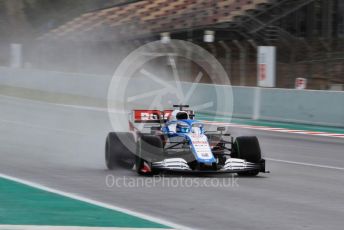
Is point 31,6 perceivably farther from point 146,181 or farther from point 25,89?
point 146,181

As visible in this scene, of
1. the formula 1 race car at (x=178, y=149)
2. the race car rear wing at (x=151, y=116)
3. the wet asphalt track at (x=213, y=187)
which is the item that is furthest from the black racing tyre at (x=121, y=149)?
the race car rear wing at (x=151, y=116)

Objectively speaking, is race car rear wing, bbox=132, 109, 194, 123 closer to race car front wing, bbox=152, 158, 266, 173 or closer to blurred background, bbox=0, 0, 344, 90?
race car front wing, bbox=152, 158, 266, 173

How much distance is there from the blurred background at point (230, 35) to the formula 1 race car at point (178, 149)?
17.3 metres

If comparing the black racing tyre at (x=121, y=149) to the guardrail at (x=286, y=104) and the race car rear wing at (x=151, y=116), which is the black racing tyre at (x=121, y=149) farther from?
the guardrail at (x=286, y=104)

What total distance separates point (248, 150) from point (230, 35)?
2204 cm

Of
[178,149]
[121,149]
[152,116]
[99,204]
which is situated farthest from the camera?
[152,116]

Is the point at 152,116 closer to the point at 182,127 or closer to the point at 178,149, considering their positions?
the point at 182,127

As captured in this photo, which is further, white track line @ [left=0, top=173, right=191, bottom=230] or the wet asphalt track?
the wet asphalt track

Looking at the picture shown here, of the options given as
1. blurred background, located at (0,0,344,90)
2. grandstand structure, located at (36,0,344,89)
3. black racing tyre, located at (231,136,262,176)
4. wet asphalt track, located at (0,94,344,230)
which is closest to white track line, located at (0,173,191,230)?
wet asphalt track, located at (0,94,344,230)

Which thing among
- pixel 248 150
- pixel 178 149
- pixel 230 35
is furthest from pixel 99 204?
pixel 230 35

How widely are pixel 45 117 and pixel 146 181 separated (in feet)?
44.9

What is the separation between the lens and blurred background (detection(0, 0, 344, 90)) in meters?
31.3

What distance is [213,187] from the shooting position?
1028 cm

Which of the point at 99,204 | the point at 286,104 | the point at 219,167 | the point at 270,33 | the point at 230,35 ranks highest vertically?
the point at 270,33
